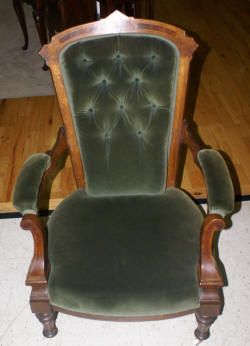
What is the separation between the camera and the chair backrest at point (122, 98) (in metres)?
1.24

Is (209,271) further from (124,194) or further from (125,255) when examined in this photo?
(124,194)

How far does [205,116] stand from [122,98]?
5.04 ft

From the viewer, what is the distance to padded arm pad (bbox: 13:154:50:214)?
1.21m

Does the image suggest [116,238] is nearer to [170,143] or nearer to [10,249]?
[170,143]

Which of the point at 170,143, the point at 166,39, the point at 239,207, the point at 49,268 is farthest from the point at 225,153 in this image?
the point at 49,268

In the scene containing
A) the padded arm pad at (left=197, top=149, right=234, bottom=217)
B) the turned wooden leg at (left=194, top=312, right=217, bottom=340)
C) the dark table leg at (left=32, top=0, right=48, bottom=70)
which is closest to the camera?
the padded arm pad at (left=197, top=149, right=234, bottom=217)

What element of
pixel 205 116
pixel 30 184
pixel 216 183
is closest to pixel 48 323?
pixel 30 184

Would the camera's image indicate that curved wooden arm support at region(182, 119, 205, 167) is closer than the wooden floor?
Yes

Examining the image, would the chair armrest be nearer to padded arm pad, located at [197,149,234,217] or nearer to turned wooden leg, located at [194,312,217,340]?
padded arm pad, located at [197,149,234,217]

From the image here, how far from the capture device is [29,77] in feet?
11.4

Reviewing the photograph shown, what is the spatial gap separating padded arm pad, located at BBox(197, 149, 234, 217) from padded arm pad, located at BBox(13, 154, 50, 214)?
0.56m

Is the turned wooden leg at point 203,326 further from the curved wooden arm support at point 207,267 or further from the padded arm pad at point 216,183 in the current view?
the padded arm pad at point 216,183

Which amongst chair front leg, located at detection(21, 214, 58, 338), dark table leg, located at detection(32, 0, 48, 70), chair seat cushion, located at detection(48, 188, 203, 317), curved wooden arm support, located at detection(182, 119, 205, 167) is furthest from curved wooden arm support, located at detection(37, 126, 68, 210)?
dark table leg, located at detection(32, 0, 48, 70)

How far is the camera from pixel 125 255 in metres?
1.28
